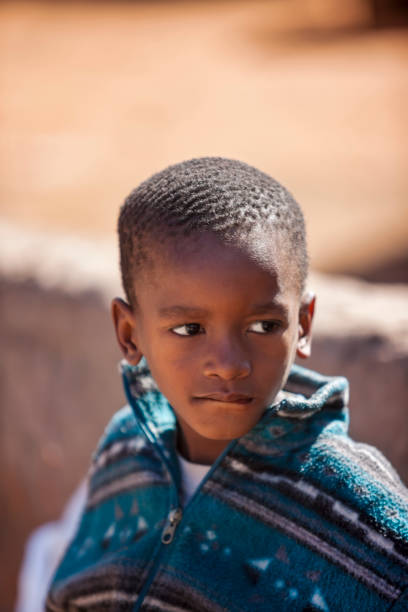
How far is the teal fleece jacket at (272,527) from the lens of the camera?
4.32 feet

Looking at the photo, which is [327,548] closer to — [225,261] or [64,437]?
[225,261]

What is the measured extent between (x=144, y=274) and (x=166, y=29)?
14.1 metres

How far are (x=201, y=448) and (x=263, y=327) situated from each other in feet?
1.41

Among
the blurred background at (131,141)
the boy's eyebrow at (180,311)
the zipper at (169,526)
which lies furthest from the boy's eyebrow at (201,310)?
the blurred background at (131,141)

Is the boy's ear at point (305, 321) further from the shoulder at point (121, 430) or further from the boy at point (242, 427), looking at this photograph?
the shoulder at point (121, 430)

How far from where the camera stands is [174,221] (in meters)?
1.35

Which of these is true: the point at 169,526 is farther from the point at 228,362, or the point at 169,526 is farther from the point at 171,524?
the point at 228,362

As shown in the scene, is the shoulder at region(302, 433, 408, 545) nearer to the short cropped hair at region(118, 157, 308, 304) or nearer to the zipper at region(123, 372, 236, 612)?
the zipper at region(123, 372, 236, 612)

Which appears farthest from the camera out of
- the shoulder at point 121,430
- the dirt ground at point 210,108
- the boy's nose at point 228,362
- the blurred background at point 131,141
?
the dirt ground at point 210,108

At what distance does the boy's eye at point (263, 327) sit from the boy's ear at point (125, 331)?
33 cm

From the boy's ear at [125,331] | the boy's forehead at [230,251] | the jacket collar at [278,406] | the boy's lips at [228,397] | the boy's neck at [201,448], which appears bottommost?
the boy's neck at [201,448]

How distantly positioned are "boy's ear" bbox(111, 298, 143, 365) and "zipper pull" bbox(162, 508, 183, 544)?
1.14ft

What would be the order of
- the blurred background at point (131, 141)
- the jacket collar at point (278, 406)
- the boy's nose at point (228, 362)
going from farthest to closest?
the blurred background at point (131, 141), the jacket collar at point (278, 406), the boy's nose at point (228, 362)

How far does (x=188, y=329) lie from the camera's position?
1349 mm
